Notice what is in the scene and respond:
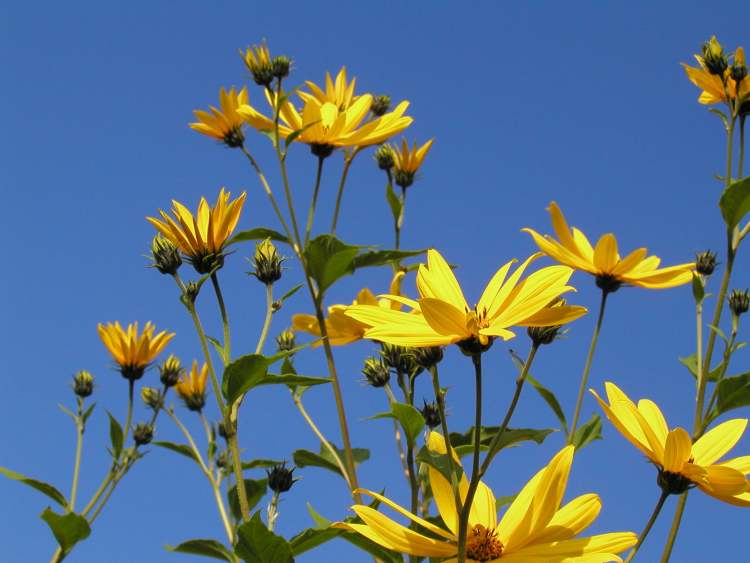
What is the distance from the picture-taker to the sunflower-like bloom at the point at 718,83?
9.54ft

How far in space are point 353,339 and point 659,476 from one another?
123 cm

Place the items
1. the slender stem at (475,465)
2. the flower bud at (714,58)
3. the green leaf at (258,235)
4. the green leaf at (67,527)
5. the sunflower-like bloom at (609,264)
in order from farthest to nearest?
the flower bud at (714,58)
the green leaf at (67,527)
the green leaf at (258,235)
the sunflower-like bloom at (609,264)
the slender stem at (475,465)

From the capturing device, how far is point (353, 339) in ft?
8.90

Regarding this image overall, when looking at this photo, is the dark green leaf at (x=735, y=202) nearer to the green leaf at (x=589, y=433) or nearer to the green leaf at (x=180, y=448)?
the green leaf at (x=589, y=433)

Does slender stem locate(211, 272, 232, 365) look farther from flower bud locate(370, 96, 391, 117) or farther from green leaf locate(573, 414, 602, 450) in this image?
flower bud locate(370, 96, 391, 117)

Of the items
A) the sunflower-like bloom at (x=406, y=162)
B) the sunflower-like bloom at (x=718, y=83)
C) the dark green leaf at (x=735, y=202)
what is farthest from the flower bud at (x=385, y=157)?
the dark green leaf at (x=735, y=202)

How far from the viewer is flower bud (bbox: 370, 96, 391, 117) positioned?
363 cm

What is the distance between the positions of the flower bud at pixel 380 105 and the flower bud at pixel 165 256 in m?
1.69

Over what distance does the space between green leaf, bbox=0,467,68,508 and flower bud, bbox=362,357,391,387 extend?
1203 mm

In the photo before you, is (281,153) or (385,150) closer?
(281,153)

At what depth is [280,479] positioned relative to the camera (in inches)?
85.9

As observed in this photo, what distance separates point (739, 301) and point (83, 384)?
2.63 m

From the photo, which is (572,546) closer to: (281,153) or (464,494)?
(464,494)

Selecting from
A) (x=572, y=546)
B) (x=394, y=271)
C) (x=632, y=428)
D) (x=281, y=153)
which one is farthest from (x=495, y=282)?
(x=281, y=153)
